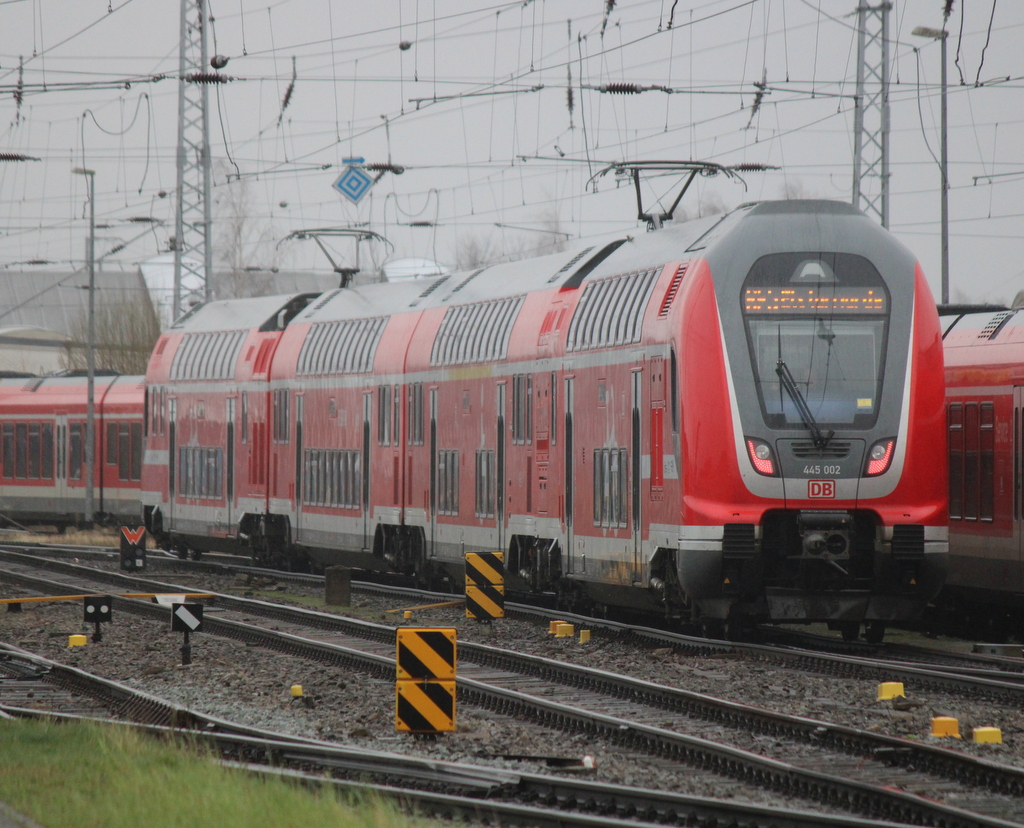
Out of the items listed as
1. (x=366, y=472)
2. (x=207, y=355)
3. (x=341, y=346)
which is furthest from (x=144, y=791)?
(x=207, y=355)

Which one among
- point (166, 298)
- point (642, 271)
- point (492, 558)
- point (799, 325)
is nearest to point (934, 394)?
point (799, 325)

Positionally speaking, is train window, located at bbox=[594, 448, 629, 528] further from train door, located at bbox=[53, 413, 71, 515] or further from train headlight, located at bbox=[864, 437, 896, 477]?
train door, located at bbox=[53, 413, 71, 515]

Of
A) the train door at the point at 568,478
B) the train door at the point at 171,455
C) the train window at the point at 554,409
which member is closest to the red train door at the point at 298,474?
the train door at the point at 171,455

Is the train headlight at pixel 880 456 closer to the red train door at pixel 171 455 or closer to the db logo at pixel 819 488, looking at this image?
the db logo at pixel 819 488

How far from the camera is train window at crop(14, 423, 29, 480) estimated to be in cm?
4322

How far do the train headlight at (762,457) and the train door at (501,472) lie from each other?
20.8 ft

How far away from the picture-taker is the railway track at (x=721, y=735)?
907 centimetres

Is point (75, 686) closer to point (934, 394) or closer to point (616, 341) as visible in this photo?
point (616, 341)

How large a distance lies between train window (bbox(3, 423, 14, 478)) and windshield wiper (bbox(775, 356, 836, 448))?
31.9 metres

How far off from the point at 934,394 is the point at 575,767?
7122mm

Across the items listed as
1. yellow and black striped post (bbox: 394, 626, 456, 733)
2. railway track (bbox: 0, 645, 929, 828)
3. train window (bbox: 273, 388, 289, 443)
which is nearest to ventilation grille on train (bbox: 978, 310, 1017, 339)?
yellow and black striped post (bbox: 394, 626, 456, 733)

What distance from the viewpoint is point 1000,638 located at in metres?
19.5

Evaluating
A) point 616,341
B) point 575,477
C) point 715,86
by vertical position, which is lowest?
point 575,477

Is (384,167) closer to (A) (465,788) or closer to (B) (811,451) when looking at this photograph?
(B) (811,451)
